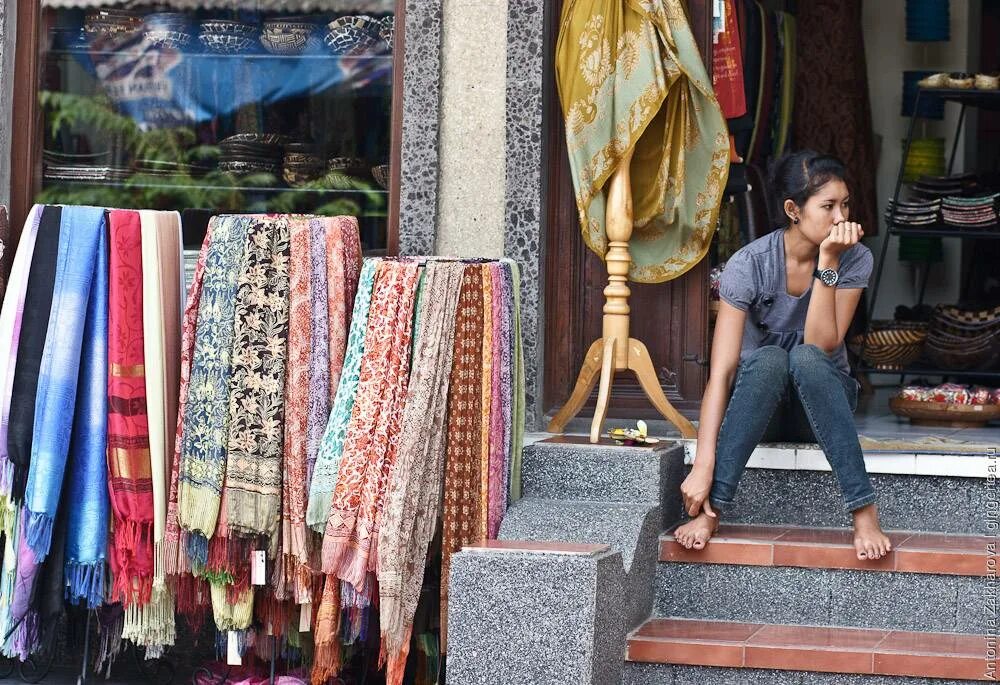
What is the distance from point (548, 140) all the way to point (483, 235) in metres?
0.44

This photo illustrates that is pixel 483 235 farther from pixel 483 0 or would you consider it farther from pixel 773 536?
pixel 773 536

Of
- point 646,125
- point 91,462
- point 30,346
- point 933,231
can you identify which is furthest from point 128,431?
point 933,231

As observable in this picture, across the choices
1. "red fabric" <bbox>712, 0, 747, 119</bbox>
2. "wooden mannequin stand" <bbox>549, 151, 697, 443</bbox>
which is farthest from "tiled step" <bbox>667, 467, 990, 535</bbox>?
"red fabric" <bbox>712, 0, 747, 119</bbox>

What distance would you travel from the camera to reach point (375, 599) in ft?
14.4

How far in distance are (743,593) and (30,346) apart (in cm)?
232

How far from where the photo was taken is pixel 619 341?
5086 millimetres

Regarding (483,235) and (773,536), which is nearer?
(773,536)

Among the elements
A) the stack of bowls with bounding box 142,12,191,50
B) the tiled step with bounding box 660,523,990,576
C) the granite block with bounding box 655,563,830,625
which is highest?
the stack of bowls with bounding box 142,12,191,50

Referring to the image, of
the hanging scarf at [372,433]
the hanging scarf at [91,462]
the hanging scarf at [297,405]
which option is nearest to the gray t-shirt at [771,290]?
the hanging scarf at [372,433]

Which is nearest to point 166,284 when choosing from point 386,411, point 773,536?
point 386,411

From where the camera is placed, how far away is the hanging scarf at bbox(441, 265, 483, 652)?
4.39 m

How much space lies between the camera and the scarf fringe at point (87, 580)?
4.45 metres

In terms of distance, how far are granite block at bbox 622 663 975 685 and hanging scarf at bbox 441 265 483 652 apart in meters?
0.63

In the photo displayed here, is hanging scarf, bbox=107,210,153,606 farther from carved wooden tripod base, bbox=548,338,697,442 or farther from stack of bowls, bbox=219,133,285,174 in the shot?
carved wooden tripod base, bbox=548,338,697,442
